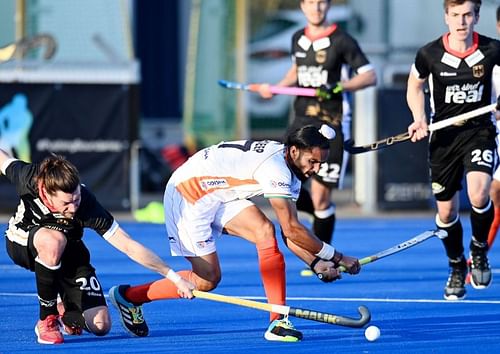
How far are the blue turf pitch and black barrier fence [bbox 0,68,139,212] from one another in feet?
9.08

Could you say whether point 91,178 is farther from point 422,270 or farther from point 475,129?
point 475,129

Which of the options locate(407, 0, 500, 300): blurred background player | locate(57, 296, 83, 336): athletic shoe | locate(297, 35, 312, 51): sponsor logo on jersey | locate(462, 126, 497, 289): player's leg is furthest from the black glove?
locate(297, 35, 312, 51): sponsor logo on jersey

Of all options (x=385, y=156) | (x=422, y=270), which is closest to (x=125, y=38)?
(x=385, y=156)

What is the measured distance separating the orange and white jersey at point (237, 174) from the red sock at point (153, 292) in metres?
0.46

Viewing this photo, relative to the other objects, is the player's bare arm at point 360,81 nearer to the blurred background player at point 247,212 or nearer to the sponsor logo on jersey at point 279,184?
the blurred background player at point 247,212

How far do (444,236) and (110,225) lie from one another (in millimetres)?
2340

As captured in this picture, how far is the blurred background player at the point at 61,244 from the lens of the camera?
6.11 m

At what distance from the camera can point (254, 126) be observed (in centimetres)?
1917

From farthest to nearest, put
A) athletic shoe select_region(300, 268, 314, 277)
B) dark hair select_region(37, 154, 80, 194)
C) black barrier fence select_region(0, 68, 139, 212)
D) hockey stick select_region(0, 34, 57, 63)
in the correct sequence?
hockey stick select_region(0, 34, 57, 63) < black barrier fence select_region(0, 68, 139, 212) < athletic shoe select_region(300, 268, 314, 277) < dark hair select_region(37, 154, 80, 194)

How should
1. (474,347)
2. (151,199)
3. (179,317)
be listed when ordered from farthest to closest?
(151,199) → (179,317) → (474,347)

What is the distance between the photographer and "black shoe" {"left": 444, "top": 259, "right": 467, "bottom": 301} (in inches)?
309

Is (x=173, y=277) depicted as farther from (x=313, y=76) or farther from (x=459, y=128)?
(x=313, y=76)

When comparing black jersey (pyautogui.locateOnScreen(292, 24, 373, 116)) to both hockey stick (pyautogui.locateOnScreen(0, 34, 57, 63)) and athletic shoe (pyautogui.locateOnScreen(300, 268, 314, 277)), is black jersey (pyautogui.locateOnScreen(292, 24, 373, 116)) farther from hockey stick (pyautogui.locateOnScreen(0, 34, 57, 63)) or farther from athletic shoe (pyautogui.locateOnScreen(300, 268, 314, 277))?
hockey stick (pyautogui.locateOnScreen(0, 34, 57, 63))

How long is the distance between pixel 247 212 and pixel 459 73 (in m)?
1.97
